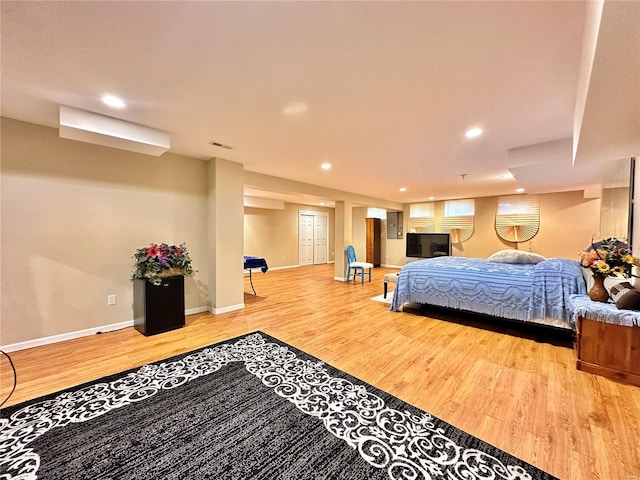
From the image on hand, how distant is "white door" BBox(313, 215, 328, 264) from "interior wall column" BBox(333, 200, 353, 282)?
3312mm

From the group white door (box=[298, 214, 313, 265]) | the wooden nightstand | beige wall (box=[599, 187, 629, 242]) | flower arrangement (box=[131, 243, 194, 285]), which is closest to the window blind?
beige wall (box=[599, 187, 629, 242])

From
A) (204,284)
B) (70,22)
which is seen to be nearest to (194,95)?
(70,22)

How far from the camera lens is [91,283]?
3.23 metres

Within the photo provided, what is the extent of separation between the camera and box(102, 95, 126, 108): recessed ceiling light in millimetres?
2248

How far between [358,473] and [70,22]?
2.99 m

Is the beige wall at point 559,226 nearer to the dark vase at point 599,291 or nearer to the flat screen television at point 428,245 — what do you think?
the flat screen television at point 428,245

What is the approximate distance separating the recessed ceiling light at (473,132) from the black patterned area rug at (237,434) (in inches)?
114

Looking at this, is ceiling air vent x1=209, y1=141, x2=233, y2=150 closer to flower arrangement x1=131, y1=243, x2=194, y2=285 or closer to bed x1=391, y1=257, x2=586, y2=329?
flower arrangement x1=131, y1=243, x2=194, y2=285

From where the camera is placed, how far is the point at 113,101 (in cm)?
232

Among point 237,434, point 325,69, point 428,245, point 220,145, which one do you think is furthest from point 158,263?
point 428,245

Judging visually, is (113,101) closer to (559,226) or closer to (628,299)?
(628,299)

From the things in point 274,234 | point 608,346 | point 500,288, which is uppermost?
point 274,234

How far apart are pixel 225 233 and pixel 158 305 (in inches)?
55.5

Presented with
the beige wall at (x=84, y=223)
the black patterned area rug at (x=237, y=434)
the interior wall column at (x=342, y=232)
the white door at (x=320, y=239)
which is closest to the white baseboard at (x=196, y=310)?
the beige wall at (x=84, y=223)
